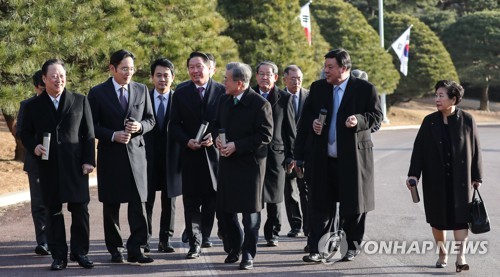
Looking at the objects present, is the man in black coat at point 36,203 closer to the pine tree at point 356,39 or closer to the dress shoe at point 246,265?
the dress shoe at point 246,265

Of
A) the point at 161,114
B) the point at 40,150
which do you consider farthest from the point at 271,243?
the point at 40,150

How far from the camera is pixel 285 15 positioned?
2873 cm

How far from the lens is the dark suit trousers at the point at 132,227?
8.33 meters

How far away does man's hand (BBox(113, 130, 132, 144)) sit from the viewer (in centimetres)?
817

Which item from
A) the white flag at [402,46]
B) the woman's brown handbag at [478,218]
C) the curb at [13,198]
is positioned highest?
the white flag at [402,46]

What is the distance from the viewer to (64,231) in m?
8.01

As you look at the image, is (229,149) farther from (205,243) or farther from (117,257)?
(205,243)

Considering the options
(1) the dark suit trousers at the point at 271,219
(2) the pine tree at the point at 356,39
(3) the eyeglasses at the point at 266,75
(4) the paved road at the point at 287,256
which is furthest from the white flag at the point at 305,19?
(1) the dark suit trousers at the point at 271,219

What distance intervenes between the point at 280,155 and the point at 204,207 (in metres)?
0.98

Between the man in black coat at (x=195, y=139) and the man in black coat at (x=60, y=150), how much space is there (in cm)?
104

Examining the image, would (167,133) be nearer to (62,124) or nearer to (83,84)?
(62,124)

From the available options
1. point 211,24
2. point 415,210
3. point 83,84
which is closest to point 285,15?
point 211,24

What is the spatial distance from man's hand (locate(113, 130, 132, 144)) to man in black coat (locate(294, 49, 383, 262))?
1.63m

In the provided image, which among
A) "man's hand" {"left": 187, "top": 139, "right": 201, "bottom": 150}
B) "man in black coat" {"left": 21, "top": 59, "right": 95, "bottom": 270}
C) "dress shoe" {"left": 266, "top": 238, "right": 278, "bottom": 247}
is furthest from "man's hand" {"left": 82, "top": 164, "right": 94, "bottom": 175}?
"dress shoe" {"left": 266, "top": 238, "right": 278, "bottom": 247}
